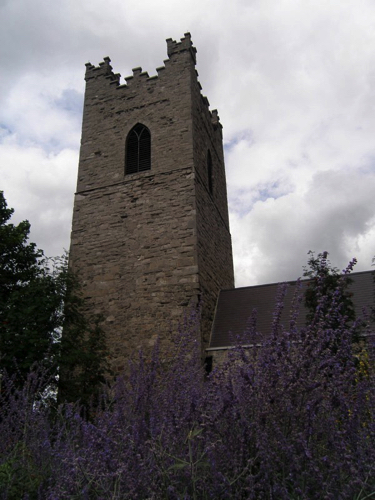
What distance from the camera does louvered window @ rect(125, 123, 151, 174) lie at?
1272 centimetres

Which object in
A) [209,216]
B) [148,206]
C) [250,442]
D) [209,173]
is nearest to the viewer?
[250,442]

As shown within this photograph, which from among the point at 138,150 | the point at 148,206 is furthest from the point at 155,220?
the point at 138,150

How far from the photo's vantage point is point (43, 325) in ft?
28.0

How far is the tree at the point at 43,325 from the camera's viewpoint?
8094mm

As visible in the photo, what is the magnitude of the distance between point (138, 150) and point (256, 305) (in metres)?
6.04

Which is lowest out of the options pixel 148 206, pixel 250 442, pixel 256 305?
pixel 250 442

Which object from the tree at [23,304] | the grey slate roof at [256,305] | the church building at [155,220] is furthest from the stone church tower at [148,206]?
the tree at [23,304]

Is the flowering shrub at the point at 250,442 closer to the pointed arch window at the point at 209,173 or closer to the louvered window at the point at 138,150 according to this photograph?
the louvered window at the point at 138,150

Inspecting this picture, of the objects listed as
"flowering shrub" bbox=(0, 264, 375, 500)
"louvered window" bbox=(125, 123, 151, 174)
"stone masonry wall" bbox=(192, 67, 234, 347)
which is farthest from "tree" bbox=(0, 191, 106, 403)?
"flowering shrub" bbox=(0, 264, 375, 500)

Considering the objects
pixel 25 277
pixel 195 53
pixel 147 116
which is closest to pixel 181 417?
pixel 25 277

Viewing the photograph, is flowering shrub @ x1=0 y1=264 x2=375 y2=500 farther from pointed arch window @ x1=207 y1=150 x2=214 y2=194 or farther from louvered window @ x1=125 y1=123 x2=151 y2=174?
pointed arch window @ x1=207 y1=150 x2=214 y2=194

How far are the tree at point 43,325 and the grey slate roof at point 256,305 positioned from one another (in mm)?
3008

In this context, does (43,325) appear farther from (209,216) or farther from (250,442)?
(250,442)

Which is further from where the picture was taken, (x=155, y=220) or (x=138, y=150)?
(x=138, y=150)
